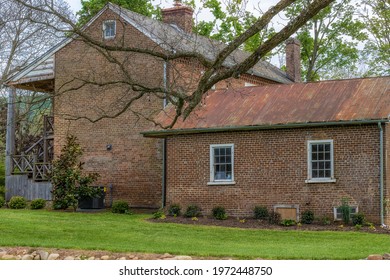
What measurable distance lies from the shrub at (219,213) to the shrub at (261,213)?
101 centimetres

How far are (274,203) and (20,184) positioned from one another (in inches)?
487

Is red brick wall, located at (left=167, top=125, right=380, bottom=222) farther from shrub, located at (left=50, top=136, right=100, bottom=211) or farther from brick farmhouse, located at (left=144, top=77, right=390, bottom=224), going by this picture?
shrub, located at (left=50, top=136, right=100, bottom=211)

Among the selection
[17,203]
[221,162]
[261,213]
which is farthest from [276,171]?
[17,203]

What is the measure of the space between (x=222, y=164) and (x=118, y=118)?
6071mm

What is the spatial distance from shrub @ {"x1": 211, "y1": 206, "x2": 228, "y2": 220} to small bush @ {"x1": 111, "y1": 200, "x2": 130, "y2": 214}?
4236 mm

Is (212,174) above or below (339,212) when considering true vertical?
above

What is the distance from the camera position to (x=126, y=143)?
99.1 feet

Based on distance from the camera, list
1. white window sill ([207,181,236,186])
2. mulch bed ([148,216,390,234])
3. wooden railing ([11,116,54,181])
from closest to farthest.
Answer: mulch bed ([148,216,390,234])
white window sill ([207,181,236,186])
wooden railing ([11,116,54,181])

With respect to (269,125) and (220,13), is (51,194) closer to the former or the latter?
(269,125)

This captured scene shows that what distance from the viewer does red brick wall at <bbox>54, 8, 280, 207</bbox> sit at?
29.6 m

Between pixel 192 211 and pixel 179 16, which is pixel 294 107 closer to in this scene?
pixel 192 211

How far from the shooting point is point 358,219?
2302cm

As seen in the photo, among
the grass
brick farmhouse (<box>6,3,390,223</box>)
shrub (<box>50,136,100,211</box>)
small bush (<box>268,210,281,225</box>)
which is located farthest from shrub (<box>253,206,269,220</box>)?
shrub (<box>50,136,100,211</box>)
